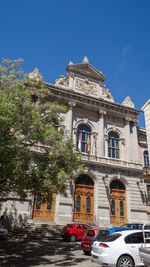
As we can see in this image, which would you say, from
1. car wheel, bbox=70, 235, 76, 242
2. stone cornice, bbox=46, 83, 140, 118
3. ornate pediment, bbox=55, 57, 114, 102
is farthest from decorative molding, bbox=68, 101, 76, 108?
car wheel, bbox=70, 235, 76, 242

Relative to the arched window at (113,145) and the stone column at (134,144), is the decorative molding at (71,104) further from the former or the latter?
the stone column at (134,144)

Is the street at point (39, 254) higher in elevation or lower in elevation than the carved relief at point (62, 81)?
lower

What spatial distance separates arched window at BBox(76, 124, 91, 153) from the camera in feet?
76.7

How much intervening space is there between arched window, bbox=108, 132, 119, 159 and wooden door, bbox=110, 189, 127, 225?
4445 mm

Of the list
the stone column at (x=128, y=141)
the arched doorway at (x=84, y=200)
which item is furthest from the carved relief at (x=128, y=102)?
the arched doorway at (x=84, y=200)

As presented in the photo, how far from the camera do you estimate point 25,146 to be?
11.3 metres

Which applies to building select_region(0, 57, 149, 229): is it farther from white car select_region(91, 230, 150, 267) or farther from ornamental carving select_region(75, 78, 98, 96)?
white car select_region(91, 230, 150, 267)

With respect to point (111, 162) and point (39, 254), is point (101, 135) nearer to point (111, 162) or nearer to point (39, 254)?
point (111, 162)

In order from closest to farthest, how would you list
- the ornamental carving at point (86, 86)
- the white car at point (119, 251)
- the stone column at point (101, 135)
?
the white car at point (119, 251) → the stone column at point (101, 135) → the ornamental carving at point (86, 86)

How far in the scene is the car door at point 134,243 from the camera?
25.5 feet

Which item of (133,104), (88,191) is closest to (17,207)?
(88,191)

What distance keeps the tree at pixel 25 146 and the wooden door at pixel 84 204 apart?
376 inches

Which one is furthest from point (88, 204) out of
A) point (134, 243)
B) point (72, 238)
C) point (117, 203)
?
point (134, 243)

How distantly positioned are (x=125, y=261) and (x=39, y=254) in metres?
5.44
